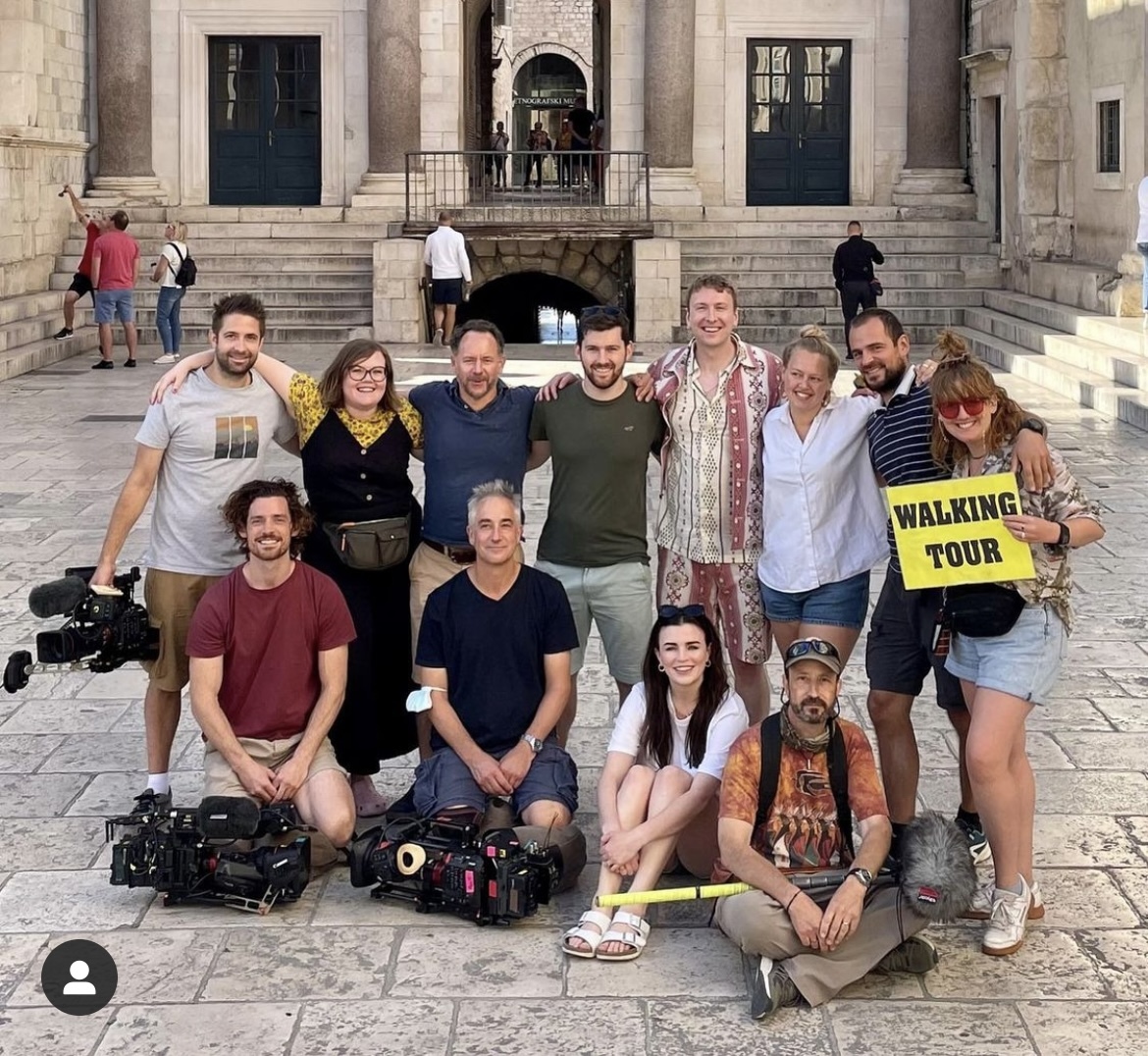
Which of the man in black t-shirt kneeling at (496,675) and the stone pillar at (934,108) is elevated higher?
the stone pillar at (934,108)

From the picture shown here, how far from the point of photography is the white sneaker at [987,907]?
6137 mm

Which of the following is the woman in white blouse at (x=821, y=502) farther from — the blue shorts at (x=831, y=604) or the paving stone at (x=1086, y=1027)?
the paving stone at (x=1086, y=1027)

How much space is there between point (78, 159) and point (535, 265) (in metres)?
6.56

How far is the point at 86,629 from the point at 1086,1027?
3.53 metres

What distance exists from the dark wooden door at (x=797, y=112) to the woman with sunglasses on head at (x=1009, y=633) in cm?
2237

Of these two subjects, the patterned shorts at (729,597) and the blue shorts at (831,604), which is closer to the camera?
the blue shorts at (831,604)

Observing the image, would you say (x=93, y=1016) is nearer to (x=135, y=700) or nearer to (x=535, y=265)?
(x=135, y=700)

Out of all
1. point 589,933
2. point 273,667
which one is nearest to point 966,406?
point 589,933

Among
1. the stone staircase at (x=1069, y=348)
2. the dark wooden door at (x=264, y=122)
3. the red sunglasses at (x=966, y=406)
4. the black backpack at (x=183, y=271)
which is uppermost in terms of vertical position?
the dark wooden door at (x=264, y=122)

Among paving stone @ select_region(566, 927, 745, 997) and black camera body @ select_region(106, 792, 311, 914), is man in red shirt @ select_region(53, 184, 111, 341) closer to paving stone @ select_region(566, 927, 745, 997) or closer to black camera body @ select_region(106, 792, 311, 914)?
black camera body @ select_region(106, 792, 311, 914)

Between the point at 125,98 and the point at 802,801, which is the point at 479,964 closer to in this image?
the point at 802,801

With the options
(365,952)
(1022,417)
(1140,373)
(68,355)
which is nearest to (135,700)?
(365,952)

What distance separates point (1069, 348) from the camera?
802 inches

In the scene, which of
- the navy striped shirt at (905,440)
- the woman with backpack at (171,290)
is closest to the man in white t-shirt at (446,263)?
the woman with backpack at (171,290)
